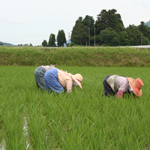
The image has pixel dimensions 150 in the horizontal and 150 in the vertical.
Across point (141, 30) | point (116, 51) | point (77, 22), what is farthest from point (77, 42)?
point (116, 51)

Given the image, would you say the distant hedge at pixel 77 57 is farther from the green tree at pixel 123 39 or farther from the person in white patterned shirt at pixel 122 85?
the green tree at pixel 123 39

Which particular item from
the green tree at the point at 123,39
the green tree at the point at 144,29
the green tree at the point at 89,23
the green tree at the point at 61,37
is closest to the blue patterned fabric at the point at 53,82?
the green tree at the point at 123,39

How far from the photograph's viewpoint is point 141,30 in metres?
34.0

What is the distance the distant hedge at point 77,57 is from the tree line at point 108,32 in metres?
16.0

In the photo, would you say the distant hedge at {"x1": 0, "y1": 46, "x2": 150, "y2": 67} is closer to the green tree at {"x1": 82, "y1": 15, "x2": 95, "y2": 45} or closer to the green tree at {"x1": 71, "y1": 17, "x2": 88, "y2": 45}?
the green tree at {"x1": 71, "y1": 17, "x2": 88, "y2": 45}

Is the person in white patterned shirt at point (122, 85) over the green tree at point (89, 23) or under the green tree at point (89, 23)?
under

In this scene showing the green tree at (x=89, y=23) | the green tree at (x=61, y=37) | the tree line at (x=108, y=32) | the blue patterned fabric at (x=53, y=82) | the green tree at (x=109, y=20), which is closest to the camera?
the blue patterned fabric at (x=53, y=82)

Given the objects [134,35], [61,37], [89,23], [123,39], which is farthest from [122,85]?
[61,37]

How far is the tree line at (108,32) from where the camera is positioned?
88.5ft

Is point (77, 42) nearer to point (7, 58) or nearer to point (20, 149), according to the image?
point (7, 58)

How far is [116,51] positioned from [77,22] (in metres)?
25.1

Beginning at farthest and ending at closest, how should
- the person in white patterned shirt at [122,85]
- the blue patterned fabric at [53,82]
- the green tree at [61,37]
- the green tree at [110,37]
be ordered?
the green tree at [61,37], the green tree at [110,37], the blue patterned fabric at [53,82], the person in white patterned shirt at [122,85]

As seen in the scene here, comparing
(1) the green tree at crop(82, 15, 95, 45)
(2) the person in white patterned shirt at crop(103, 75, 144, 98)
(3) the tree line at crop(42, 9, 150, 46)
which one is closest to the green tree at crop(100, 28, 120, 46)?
(3) the tree line at crop(42, 9, 150, 46)

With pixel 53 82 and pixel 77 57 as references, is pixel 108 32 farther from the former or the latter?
pixel 53 82
